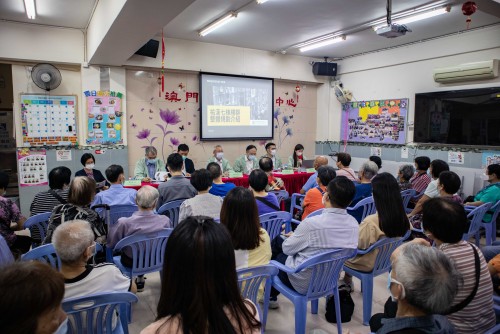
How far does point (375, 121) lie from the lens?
23.2ft

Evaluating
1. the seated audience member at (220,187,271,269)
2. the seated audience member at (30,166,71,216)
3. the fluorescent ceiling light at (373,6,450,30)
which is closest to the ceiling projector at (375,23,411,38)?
the fluorescent ceiling light at (373,6,450,30)

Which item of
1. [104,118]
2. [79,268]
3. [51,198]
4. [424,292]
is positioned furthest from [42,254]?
[104,118]

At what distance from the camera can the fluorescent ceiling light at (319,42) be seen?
5.98 meters

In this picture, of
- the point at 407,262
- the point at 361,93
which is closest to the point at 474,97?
the point at 361,93

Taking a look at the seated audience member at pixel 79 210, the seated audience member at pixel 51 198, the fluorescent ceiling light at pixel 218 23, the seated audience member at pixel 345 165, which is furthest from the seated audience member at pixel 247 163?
the seated audience member at pixel 79 210

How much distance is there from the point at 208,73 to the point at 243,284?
5.33 meters

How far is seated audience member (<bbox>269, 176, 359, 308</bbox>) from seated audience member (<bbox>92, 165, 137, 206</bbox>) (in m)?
1.81

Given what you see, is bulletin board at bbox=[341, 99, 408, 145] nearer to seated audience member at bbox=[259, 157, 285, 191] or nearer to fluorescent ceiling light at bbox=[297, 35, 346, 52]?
fluorescent ceiling light at bbox=[297, 35, 346, 52]

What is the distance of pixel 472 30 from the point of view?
5.42 meters

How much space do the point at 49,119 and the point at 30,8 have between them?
174 cm

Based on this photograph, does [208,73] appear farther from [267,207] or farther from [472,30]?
[472,30]

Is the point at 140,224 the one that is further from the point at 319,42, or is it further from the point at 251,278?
the point at 319,42

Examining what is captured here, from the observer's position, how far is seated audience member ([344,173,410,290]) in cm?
249

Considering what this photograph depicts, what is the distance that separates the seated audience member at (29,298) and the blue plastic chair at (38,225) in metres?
2.04
